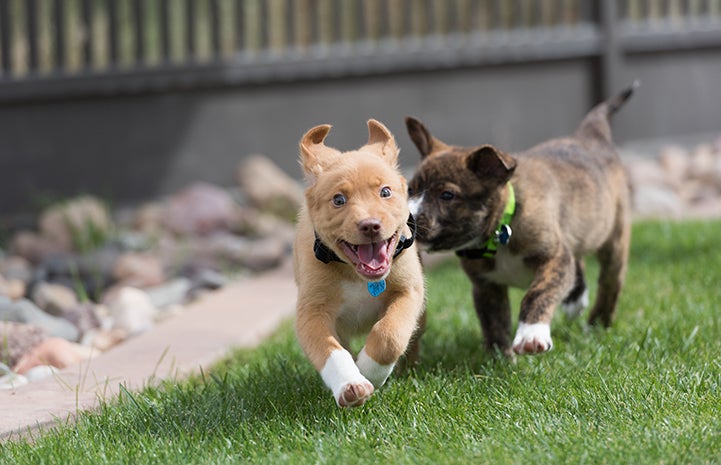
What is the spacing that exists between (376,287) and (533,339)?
811mm

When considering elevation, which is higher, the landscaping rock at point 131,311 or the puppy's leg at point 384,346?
the puppy's leg at point 384,346

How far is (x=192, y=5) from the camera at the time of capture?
1023 centimetres

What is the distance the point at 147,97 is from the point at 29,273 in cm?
256

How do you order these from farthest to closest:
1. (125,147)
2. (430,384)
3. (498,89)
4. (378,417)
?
(498,89), (125,147), (430,384), (378,417)

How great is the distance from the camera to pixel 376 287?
13.5 feet

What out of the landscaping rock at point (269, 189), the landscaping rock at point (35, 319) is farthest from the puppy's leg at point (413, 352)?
the landscaping rock at point (269, 189)

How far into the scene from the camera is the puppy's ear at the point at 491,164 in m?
4.88

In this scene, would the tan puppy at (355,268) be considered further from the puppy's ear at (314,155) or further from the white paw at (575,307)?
the white paw at (575,307)

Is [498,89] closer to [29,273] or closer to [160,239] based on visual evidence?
[160,239]

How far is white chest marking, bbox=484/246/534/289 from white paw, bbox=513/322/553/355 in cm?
47

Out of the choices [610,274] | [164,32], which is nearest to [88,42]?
[164,32]

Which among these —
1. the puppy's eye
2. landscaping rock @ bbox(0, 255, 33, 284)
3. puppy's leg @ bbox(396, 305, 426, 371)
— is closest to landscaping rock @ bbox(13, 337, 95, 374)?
puppy's leg @ bbox(396, 305, 426, 371)

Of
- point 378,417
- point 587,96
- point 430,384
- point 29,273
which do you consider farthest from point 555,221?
point 587,96

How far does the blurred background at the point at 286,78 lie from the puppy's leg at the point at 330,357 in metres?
6.26
